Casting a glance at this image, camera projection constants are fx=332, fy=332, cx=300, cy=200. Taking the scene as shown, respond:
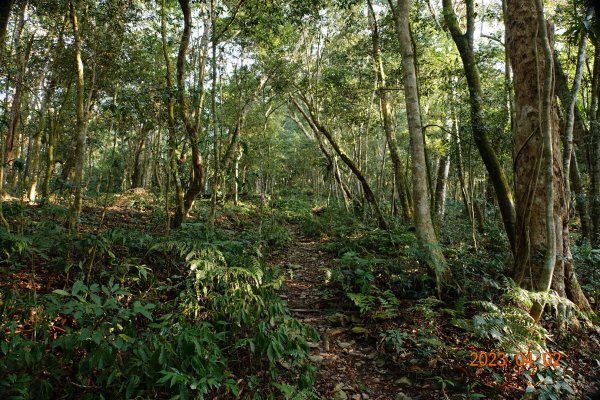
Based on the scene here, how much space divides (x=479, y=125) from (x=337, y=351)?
200 inches

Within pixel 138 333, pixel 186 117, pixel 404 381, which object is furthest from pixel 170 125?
pixel 404 381

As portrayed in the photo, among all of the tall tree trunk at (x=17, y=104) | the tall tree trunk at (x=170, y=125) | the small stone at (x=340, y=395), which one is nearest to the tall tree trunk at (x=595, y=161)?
the small stone at (x=340, y=395)

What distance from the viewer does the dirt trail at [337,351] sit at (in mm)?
3414

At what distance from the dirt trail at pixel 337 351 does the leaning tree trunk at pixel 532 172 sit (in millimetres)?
2465

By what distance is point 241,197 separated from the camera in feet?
62.8

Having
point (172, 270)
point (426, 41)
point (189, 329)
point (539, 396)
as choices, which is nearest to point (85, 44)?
point (172, 270)

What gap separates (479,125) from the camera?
646cm

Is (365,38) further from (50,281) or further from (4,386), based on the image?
(4,386)

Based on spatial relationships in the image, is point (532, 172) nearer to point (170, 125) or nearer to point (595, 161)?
point (595, 161)

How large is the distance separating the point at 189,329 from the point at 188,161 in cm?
734

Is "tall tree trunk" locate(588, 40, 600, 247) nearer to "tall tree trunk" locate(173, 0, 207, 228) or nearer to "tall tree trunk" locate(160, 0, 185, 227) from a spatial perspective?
"tall tree trunk" locate(173, 0, 207, 228)

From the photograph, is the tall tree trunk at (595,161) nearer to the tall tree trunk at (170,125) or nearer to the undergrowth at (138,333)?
the undergrowth at (138,333)

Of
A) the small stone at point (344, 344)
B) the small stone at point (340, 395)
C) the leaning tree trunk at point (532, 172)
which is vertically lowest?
the small stone at point (340, 395)

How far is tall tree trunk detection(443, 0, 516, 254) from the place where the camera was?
18.9ft
